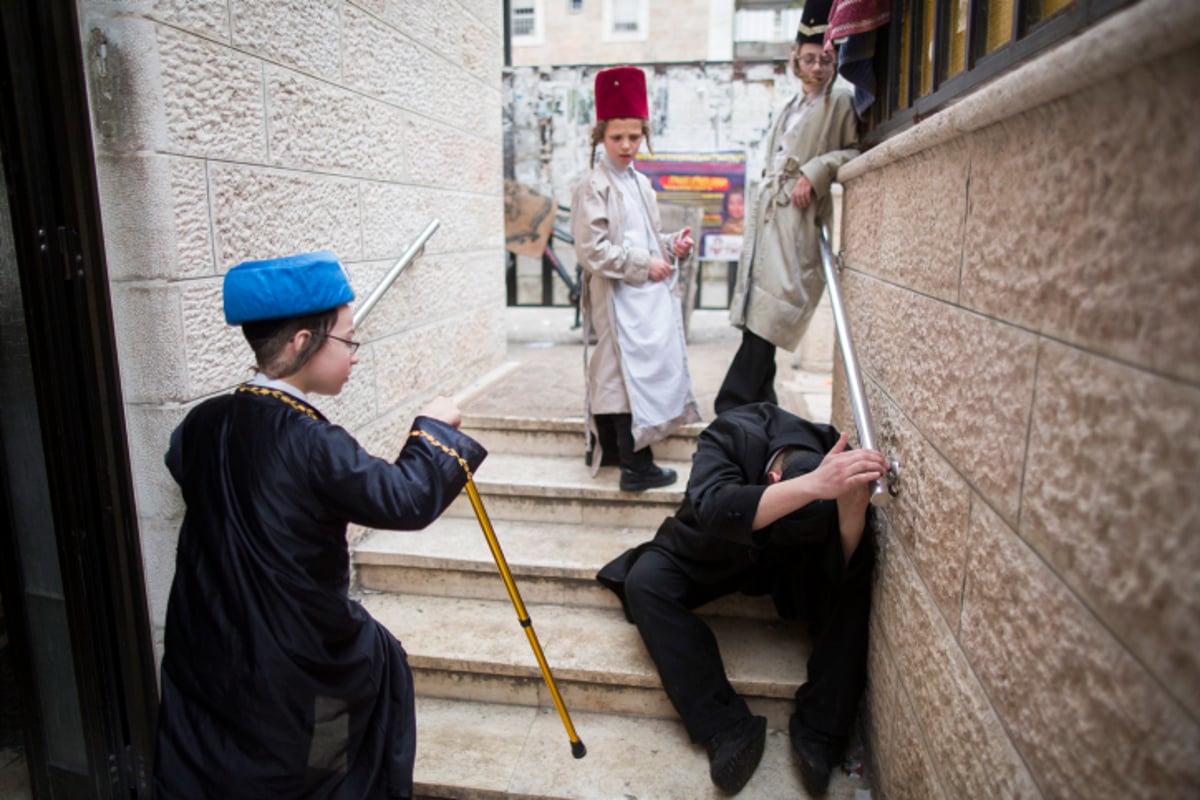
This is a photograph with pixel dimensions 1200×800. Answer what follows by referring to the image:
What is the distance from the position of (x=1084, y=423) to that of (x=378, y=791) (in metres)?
1.75

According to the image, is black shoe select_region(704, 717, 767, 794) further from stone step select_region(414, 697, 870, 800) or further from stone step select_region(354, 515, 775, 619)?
stone step select_region(354, 515, 775, 619)

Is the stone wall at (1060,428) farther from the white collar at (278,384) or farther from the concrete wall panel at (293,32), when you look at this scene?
the concrete wall panel at (293,32)

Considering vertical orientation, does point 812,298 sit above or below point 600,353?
above

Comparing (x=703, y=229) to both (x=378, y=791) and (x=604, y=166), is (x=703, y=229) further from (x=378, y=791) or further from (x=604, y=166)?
(x=378, y=791)

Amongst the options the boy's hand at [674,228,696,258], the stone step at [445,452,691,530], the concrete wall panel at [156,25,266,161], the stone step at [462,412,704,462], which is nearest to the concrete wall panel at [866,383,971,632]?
the stone step at [445,452,691,530]

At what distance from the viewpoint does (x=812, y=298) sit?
3.62m

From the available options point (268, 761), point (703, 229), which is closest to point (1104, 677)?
point (268, 761)

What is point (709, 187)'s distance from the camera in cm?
908

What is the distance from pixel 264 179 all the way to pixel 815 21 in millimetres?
2303

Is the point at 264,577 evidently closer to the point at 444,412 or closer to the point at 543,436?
the point at 444,412

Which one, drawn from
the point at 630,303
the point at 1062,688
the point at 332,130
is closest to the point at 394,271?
the point at 332,130

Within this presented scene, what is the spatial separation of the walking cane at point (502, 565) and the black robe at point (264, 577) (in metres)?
0.23

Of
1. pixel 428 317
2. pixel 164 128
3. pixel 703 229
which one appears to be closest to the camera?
pixel 164 128

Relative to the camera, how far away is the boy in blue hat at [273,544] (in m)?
1.68
